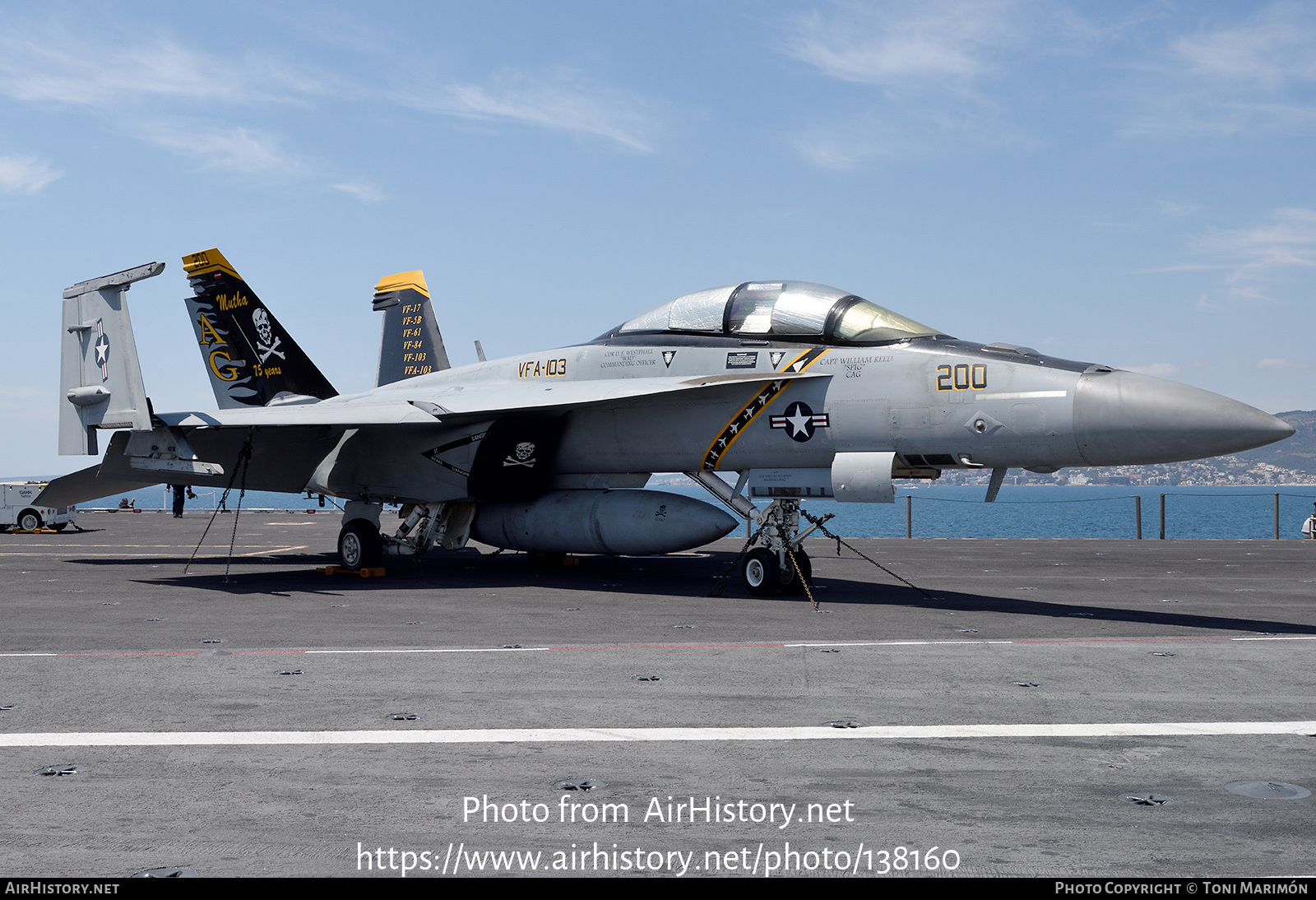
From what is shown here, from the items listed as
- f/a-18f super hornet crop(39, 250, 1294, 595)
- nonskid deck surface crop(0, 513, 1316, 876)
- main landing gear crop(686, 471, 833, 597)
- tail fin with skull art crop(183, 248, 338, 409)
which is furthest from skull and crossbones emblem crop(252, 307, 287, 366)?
main landing gear crop(686, 471, 833, 597)

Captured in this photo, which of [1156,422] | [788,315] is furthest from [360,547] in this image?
[1156,422]

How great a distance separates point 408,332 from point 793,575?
13026mm

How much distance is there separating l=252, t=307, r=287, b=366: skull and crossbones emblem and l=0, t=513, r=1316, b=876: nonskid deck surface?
753cm

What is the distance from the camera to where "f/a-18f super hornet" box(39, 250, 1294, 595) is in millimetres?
9344

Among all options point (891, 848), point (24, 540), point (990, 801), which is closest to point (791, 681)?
point (990, 801)

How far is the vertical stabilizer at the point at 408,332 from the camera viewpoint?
844 inches

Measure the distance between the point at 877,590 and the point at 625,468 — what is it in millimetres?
3458

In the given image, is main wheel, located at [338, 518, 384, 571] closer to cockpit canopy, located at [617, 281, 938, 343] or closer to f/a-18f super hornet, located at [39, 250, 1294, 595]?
f/a-18f super hornet, located at [39, 250, 1294, 595]

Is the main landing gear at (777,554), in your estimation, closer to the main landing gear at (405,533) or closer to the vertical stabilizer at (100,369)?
the main landing gear at (405,533)

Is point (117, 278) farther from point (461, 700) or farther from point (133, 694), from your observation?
point (461, 700)

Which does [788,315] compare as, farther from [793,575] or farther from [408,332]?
[408,332]

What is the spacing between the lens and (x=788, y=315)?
11.1 meters

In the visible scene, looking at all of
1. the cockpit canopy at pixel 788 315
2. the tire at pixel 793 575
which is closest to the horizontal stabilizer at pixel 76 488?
the cockpit canopy at pixel 788 315

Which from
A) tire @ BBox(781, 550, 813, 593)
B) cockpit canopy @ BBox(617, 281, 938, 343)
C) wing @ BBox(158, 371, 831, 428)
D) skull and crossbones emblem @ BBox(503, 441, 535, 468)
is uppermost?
Result: cockpit canopy @ BBox(617, 281, 938, 343)
